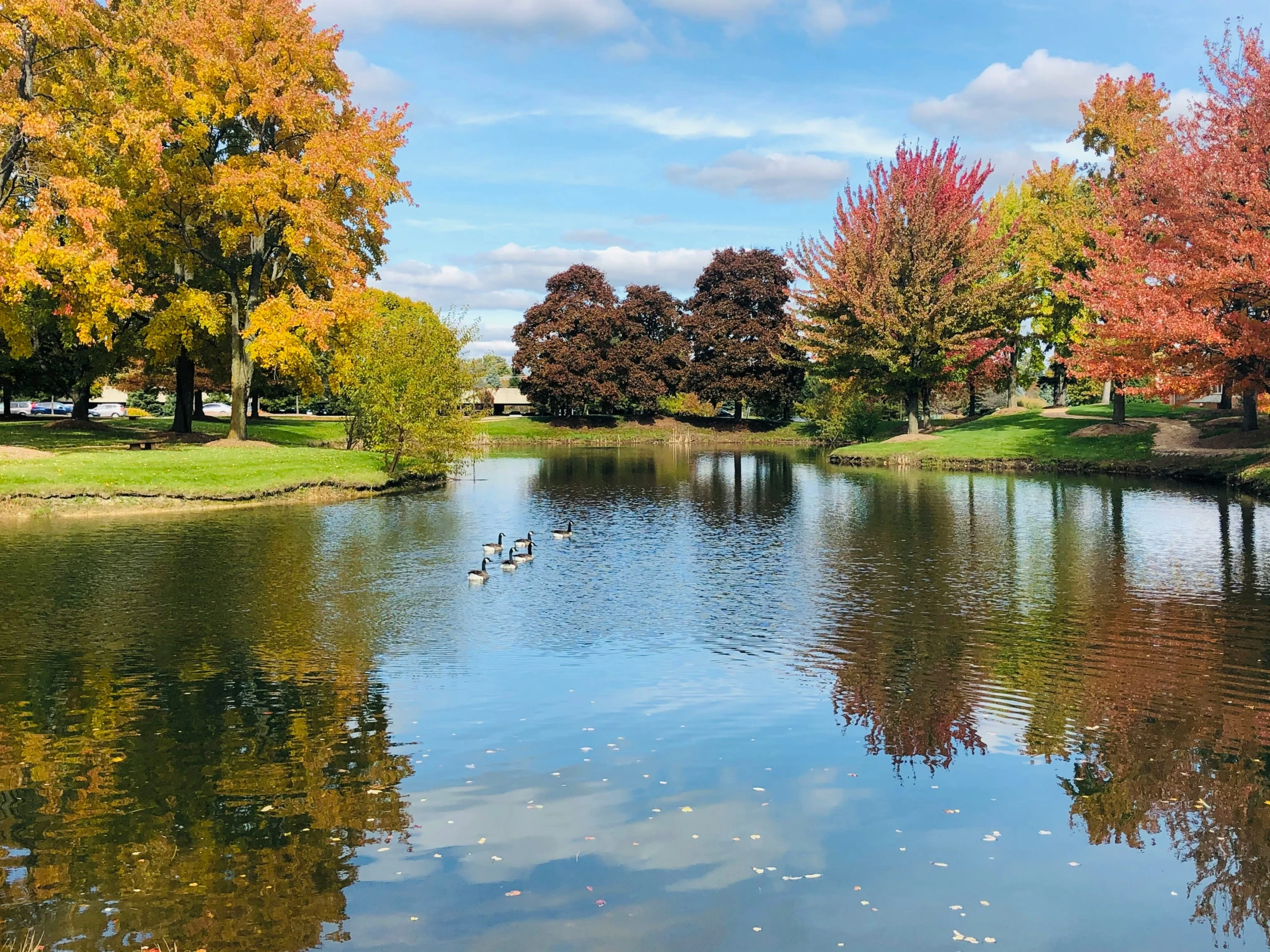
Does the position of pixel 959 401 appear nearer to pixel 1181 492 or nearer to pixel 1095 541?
pixel 1181 492

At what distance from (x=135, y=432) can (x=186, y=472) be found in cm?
2101

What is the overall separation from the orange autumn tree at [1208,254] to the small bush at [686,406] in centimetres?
6611

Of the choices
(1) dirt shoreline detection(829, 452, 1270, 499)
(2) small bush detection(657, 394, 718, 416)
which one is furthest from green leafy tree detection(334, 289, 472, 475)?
(2) small bush detection(657, 394, 718, 416)

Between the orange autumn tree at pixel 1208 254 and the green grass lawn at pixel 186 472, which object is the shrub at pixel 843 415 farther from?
the green grass lawn at pixel 186 472

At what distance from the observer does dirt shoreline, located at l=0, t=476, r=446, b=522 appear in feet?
113

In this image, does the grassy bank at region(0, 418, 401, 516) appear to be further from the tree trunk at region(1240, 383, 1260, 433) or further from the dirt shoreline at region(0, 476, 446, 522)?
the tree trunk at region(1240, 383, 1260, 433)

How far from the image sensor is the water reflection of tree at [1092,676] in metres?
11.0

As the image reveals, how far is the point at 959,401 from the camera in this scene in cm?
10244

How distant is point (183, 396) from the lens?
57.2 meters

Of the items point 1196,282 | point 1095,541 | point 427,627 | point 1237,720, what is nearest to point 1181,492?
point 1196,282

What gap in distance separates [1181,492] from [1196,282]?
9.10 meters

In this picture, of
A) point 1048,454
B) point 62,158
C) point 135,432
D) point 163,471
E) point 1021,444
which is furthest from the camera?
point 1021,444

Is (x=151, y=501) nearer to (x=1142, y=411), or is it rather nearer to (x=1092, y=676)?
(x=1092, y=676)

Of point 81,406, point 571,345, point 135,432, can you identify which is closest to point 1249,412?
point 135,432
